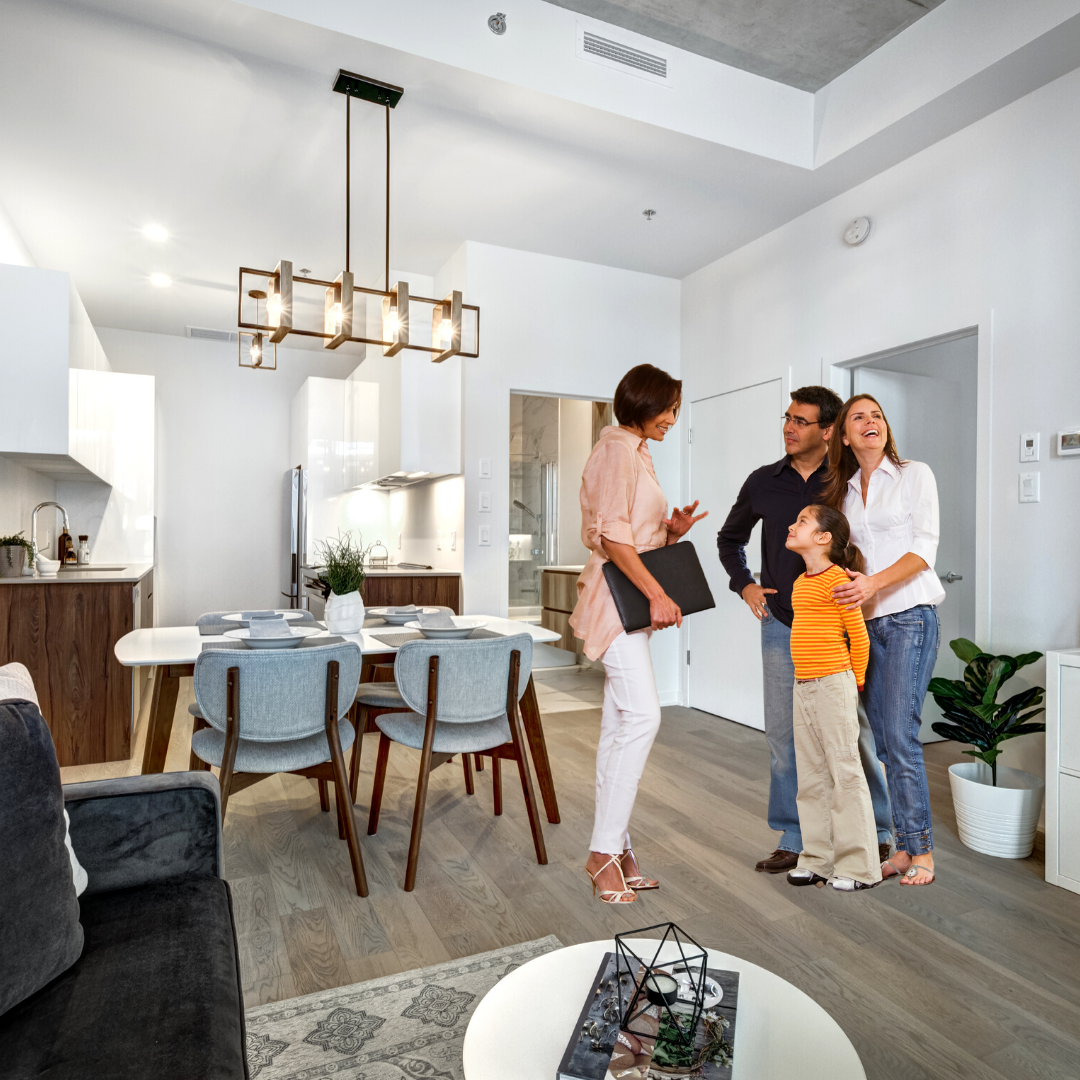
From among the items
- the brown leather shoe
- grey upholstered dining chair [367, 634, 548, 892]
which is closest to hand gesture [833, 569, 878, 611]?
the brown leather shoe

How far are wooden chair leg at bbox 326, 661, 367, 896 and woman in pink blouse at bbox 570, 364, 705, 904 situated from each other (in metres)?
0.68

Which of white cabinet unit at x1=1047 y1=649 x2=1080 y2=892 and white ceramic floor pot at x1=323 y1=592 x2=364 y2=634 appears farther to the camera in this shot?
white ceramic floor pot at x1=323 y1=592 x2=364 y2=634

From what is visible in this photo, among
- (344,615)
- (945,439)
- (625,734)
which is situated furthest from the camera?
(945,439)

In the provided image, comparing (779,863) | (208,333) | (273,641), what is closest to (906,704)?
(779,863)

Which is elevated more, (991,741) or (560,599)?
(560,599)

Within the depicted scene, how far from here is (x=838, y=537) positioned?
2.21 meters

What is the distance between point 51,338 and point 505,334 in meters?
2.32

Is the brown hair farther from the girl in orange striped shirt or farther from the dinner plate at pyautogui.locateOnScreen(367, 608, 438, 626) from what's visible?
the dinner plate at pyautogui.locateOnScreen(367, 608, 438, 626)

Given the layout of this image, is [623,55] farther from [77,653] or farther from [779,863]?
[77,653]

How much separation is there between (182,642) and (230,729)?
511mm

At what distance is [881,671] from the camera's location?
2.34 meters

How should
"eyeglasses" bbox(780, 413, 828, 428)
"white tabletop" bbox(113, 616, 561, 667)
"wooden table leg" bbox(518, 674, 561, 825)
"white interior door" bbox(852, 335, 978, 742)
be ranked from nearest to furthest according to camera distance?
"white tabletop" bbox(113, 616, 561, 667) < "eyeglasses" bbox(780, 413, 828, 428) < "wooden table leg" bbox(518, 674, 561, 825) < "white interior door" bbox(852, 335, 978, 742)

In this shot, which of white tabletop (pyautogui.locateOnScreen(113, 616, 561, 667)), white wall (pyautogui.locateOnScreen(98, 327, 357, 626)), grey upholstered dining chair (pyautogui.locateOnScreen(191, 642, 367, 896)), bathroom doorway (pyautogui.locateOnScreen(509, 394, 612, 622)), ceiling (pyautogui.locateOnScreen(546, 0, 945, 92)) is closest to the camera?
grey upholstered dining chair (pyautogui.locateOnScreen(191, 642, 367, 896))

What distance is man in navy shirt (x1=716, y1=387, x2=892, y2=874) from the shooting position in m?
2.39
